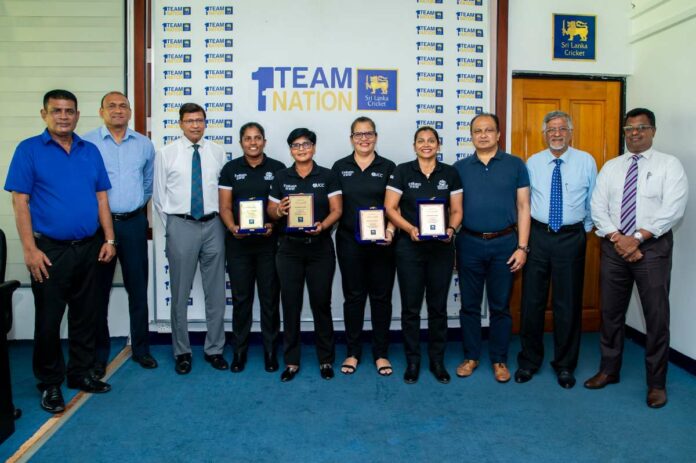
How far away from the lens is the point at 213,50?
168 inches

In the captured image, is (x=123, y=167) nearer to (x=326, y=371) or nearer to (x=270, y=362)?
(x=270, y=362)

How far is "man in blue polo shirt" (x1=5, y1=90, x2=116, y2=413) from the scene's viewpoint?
3025 millimetres

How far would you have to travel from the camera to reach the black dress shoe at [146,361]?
384 cm

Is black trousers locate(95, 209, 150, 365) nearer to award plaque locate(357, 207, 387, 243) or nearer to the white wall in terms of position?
award plaque locate(357, 207, 387, 243)

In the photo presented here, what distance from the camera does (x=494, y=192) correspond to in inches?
136

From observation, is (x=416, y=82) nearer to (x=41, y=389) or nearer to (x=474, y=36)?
(x=474, y=36)

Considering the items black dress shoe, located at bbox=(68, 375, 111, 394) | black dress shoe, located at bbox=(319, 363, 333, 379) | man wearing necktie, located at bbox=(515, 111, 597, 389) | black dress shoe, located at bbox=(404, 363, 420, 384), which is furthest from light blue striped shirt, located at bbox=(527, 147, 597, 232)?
black dress shoe, located at bbox=(68, 375, 111, 394)

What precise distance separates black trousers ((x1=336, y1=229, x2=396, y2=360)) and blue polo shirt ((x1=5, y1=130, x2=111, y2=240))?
162cm

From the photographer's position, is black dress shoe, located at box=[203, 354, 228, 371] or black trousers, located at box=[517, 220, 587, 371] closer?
black trousers, located at box=[517, 220, 587, 371]

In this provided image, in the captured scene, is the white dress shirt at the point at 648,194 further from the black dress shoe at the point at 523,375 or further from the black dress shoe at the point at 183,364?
the black dress shoe at the point at 183,364

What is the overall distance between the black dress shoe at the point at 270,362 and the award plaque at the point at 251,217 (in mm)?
932

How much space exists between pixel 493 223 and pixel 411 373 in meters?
1.15

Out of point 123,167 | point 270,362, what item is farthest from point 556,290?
point 123,167

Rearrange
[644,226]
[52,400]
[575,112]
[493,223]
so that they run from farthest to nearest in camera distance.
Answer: [575,112]
[493,223]
[644,226]
[52,400]
